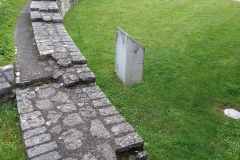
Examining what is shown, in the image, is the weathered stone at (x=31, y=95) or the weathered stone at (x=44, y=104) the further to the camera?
the weathered stone at (x=31, y=95)

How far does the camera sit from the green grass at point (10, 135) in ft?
11.1

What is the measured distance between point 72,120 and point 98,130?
0.39m

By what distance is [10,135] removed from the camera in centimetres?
369

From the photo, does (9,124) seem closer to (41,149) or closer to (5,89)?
(5,89)

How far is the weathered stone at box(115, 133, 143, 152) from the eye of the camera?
312 centimetres

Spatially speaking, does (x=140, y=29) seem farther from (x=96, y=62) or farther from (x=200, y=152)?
(x=200, y=152)

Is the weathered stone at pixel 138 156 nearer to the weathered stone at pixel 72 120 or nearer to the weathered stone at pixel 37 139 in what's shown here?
the weathered stone at pixel 72 120

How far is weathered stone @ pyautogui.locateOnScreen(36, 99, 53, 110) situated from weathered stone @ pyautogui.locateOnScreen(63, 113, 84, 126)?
347mm

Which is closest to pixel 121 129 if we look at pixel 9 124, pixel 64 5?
pixel 9 124

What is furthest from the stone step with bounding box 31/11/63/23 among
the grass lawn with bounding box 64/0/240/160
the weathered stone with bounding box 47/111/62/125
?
the weathered stone with bounding box 47/111/62/125

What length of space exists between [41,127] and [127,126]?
3.29ft

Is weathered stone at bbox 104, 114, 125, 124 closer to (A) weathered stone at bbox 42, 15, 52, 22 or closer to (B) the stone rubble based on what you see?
(B) the stone rubble

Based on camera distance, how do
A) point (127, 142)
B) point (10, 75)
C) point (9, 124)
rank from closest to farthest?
point (127, 142), point (9, 124), point (10, 75)

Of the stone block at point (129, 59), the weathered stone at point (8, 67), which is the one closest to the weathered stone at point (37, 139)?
the weathered stone at point (8, 67)
